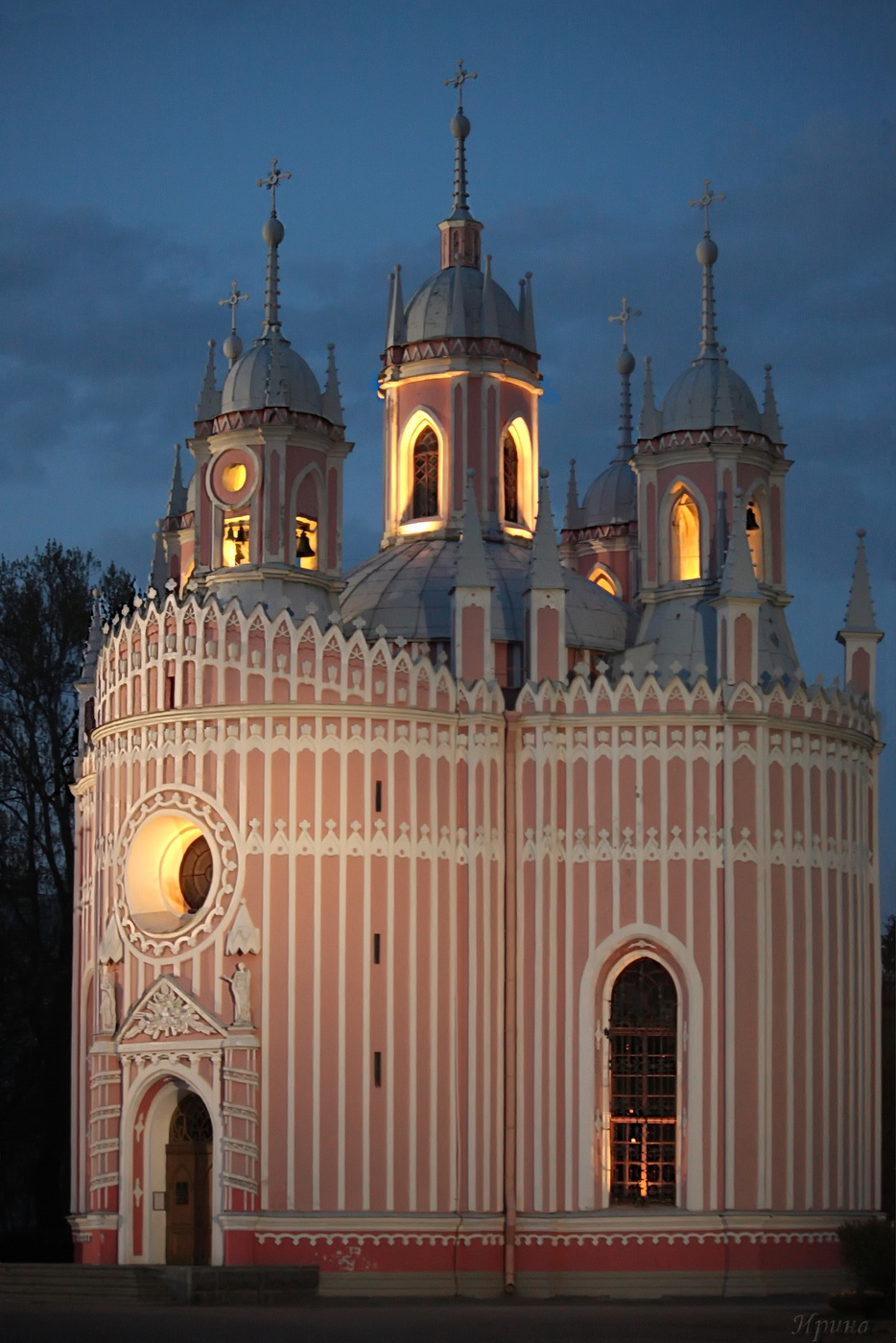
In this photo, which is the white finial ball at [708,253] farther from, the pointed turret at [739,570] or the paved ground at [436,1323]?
the paved ground at [436,1323]

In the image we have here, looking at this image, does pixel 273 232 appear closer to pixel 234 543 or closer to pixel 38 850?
pixel 234 543

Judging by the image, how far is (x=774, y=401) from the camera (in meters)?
50.6

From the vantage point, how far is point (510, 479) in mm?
53094

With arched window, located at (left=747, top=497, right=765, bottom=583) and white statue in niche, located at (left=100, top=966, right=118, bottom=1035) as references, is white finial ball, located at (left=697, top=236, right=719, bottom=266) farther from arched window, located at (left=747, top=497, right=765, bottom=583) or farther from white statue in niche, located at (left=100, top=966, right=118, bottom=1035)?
white statue in niche, located at (left=100, top=966, right=118, bottom=1035)

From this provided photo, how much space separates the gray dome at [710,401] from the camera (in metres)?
49.3

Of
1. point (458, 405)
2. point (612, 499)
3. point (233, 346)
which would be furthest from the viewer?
point (612, 499)

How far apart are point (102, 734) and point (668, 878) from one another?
10975 millimetres

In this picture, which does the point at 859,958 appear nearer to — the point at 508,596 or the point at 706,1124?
the point at 706,1124

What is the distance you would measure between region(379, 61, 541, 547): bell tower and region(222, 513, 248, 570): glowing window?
4.83 metres

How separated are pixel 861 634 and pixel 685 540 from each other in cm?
401

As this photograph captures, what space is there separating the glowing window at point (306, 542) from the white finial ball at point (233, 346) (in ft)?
28.2

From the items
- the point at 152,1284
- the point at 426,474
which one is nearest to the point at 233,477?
the point at 426,474

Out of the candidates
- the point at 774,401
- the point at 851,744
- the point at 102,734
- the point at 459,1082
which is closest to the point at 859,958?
the point at 851,744

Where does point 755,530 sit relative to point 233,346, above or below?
below
